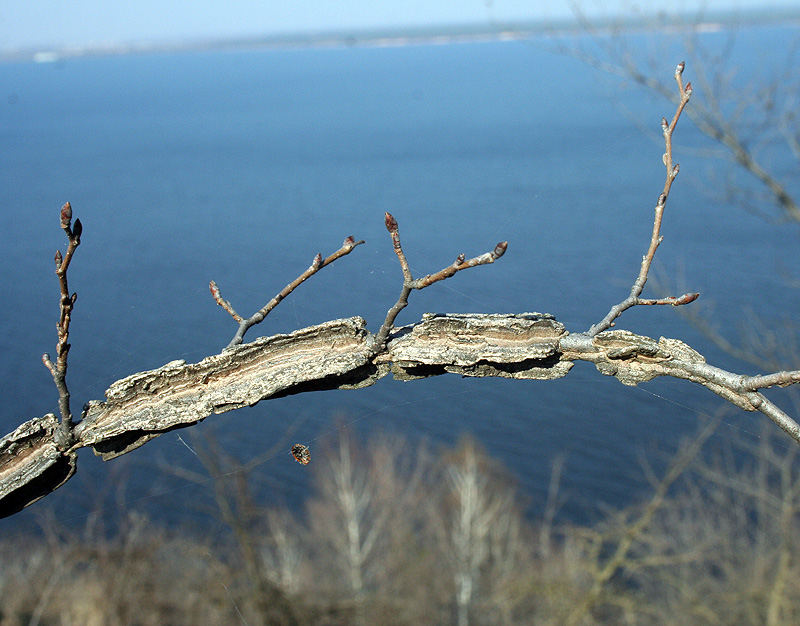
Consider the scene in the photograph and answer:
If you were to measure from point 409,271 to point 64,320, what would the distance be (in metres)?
1.04

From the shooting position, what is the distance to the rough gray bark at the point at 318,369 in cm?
228

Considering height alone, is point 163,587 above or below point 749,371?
below

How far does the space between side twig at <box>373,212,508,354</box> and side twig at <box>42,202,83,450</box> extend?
91 cm

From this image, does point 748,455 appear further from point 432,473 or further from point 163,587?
point 163,587

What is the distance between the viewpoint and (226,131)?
35.2 meters

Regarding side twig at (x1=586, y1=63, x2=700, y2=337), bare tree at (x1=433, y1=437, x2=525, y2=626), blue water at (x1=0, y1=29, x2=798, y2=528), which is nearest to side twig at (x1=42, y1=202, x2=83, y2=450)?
side twig at (x1=586, y1=63, x2=700, y2=337)

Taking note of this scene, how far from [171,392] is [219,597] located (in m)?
11.7

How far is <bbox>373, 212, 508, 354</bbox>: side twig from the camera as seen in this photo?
6.29 ft

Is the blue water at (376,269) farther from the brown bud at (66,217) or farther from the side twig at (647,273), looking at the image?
the brown bud at (66,217)

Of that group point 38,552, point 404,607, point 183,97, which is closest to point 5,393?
point 38,552

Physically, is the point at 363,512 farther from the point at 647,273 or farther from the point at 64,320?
the point at 64,320

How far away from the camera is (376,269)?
8.34 meters

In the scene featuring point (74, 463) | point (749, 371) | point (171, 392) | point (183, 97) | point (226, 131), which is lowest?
point (74, 463)

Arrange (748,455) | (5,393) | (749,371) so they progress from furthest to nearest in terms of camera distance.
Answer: (748,455)
(749,371)
(5,393)
